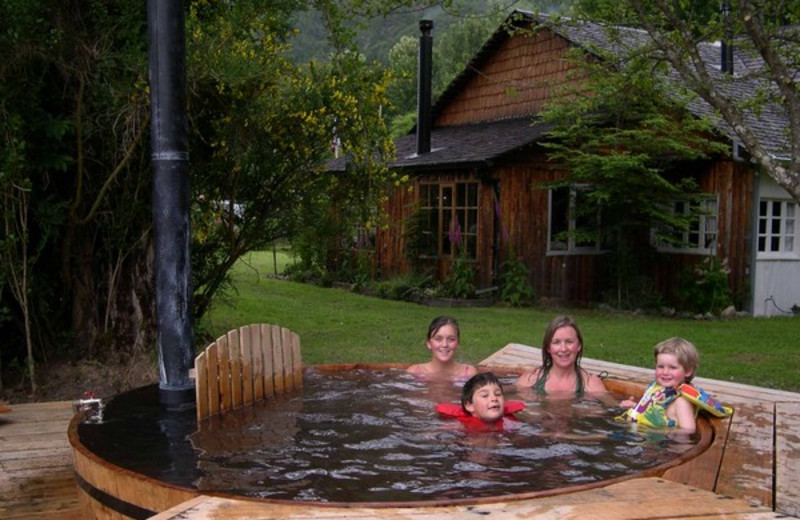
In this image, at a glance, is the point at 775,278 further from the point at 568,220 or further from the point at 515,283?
the point at 515,283

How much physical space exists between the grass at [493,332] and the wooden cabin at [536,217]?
129cm

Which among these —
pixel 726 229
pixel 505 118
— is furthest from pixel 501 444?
pixel 505 118

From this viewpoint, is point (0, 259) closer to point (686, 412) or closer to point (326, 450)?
point (326, 450)

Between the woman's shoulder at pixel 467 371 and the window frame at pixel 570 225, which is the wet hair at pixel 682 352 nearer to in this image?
the woman's shoulder at pixel 467 371

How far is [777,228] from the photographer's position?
17.0 metres

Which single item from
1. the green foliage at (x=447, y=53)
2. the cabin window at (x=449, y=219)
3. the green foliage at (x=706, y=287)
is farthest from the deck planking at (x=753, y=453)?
the green foliage at (x=447, y=53)

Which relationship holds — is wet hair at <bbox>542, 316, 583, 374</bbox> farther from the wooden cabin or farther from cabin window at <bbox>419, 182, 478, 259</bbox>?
cabin window at <bbox>419, 182, 478, 259</bbox>

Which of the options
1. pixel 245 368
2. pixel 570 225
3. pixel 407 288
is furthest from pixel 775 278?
pixel 245 368

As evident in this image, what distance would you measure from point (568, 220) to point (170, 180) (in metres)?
13.6

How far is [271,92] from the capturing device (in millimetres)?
8219

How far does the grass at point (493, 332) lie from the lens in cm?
1064

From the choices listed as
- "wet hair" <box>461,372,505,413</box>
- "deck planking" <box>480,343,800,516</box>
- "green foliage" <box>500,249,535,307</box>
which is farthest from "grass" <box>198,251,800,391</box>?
"wet hair" <box>461,372,505,413</box>

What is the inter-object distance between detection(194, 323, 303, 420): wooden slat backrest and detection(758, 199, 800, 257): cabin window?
13.0 m

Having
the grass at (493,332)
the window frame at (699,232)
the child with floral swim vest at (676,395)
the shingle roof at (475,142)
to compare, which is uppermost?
the shingle roof at (475,142)
